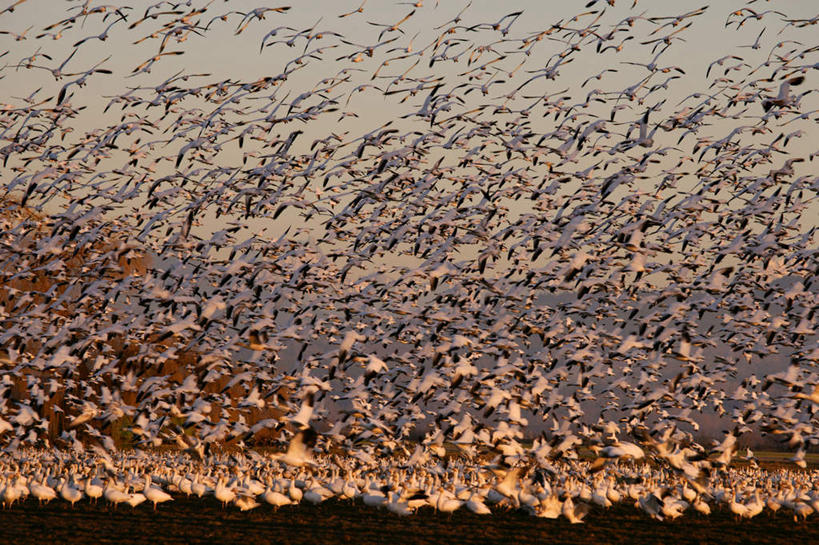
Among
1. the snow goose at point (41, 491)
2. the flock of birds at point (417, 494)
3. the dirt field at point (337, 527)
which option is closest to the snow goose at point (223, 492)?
the flock of birds at point (417, 494)

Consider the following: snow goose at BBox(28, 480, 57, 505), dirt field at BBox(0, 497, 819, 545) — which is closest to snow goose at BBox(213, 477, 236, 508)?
dirt field at BBox(0, 497, 819, 545)

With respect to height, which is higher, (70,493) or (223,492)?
(223,492)

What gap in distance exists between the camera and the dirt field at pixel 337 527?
77.6 ft

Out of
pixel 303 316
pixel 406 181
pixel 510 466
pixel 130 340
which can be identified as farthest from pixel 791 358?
pixel 130 340

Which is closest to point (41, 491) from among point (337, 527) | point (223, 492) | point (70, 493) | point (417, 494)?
point (70, 493)

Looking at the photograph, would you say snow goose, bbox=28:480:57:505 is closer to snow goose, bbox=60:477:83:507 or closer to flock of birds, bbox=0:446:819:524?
flock of birds, bbox=0:446:819:524

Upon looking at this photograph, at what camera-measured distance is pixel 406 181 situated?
31.0m

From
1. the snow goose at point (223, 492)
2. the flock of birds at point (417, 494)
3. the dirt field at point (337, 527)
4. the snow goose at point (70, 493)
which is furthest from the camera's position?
the snow goose at point (223, 492)

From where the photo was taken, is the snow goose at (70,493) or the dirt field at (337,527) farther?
the snow goose at (70,493)

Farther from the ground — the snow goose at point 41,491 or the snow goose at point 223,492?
the snow goose at point 223,492

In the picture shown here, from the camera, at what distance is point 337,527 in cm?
2602

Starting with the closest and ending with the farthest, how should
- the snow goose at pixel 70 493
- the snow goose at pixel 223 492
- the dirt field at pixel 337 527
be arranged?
the dirt field at pixel 337 527, the snow goose at pixel 70 493, the snow goose at pixel 223 492

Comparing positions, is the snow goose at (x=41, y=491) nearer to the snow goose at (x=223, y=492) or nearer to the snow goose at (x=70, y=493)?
the snow goose at (x=70, y=493)

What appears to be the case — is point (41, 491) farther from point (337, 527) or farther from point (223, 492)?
point (337, 527)
